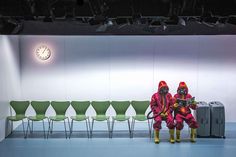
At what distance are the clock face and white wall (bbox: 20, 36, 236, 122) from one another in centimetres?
13

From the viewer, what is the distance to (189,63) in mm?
10203

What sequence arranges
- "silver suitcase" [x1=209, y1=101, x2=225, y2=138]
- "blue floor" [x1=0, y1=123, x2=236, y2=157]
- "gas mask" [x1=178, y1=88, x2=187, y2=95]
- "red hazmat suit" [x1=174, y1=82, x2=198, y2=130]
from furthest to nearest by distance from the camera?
"silver suitcase" [x1=209, y1=101, x2=225, y2=138], "gas mask" [x1=178, y1=88, x2=187, y2=95], "red hazmat suit" [x1=174, y1=82, x2=198, y2=130], "blue floor" [x1=0, y1=123, x2=236, y2=157]

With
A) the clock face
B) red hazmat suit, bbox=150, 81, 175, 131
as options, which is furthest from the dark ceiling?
red hazmat suit, bbox=150, 81, 175, 131

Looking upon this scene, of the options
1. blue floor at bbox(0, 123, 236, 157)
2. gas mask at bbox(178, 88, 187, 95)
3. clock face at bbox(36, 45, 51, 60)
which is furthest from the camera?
clock face at bbox(36, 45, 51, 60)

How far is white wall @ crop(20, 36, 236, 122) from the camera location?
1015cm

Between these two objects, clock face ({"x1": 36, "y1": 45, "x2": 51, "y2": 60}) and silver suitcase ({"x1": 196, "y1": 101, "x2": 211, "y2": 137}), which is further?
clock face ({"x1": 36, "y1": 45, "x2": 51, "y2": 60})

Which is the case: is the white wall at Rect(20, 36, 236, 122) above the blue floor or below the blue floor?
above

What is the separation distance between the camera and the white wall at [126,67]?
33.3ft

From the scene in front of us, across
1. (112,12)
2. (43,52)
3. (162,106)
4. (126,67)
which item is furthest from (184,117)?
(43,52)

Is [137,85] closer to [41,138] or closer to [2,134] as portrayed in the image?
[41,138]

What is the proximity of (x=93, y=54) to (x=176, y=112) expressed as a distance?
135 inches

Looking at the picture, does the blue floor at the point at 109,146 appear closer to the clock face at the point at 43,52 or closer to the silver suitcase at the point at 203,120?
the silver suitcase at the point at 203,120

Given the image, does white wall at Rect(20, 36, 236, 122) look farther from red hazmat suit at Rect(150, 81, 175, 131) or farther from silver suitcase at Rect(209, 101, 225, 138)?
red hazmat suit at Rect(150, 81, 175, 131)

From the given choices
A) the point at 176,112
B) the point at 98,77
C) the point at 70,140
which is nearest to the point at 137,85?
the point at 98,77
